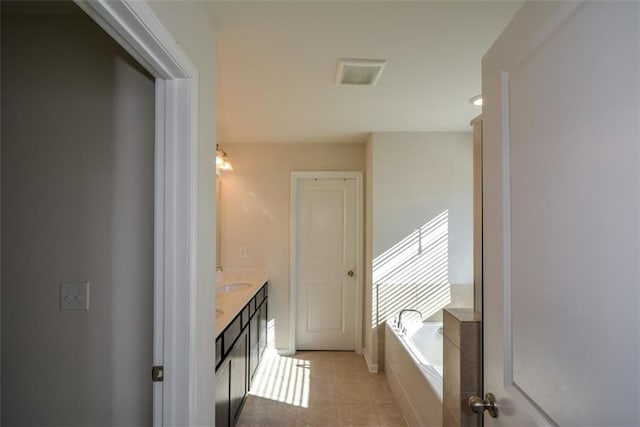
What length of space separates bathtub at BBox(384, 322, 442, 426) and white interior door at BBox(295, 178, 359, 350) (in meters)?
0.73

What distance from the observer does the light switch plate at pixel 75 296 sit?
49.6 inches

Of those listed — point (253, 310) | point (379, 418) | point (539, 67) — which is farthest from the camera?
point (253, 310)

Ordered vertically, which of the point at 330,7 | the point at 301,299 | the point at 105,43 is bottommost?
the point at 301,299

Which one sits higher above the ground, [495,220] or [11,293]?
[495,220]

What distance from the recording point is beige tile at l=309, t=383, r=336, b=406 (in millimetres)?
2749

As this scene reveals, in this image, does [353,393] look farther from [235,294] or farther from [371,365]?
[235,294]

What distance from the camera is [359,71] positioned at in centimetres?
200

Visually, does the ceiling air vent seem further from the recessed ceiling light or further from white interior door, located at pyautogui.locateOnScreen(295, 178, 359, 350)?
white interior door, located at pyautogui.locateOnScreen(295, 178, 359, 350)

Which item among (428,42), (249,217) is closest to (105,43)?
(428,42)

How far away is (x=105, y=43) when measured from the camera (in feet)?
4.23

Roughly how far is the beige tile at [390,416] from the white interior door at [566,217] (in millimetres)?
1828

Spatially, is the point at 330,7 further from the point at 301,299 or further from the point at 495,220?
the point at 301,299

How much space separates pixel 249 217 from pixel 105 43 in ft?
8.57

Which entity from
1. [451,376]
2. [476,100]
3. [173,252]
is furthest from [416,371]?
[476,100]
